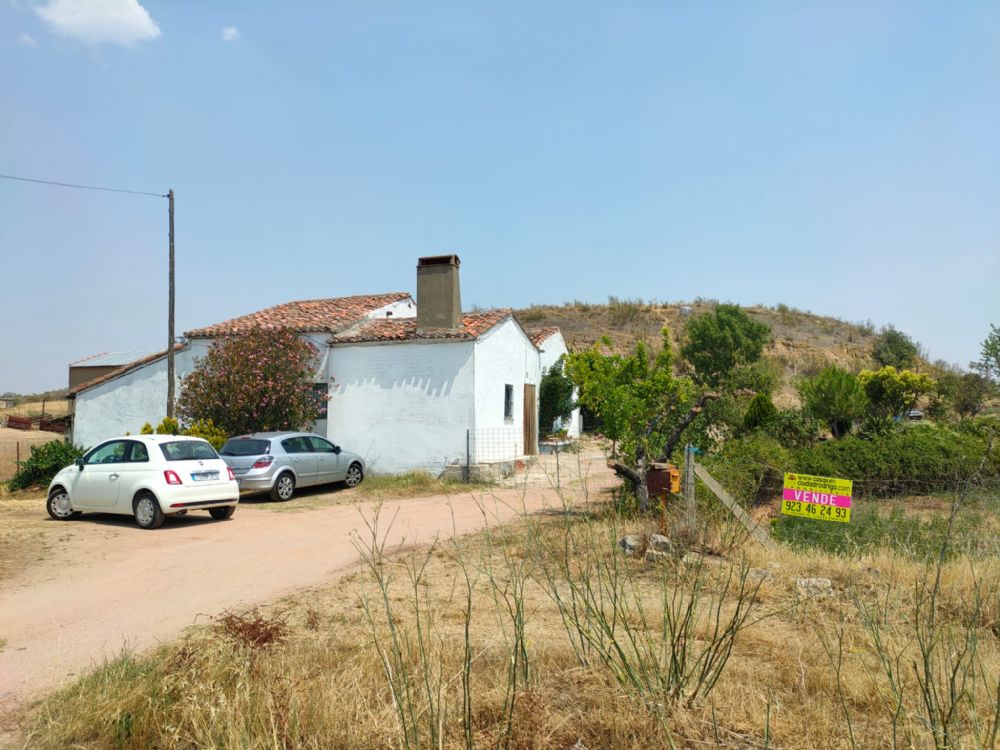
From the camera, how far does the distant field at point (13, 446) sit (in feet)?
Result: 74.5

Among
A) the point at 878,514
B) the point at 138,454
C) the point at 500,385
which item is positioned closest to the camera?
the point at 878,514

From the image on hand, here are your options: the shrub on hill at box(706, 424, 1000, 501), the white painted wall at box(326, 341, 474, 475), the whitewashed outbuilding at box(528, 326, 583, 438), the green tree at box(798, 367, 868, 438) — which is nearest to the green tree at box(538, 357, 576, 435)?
the whitewashed outbuilding at box(528, 326, 583, 438)

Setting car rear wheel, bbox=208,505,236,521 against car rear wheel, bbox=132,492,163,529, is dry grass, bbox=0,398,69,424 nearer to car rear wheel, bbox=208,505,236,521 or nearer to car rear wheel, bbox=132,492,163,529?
car rear wheel, bbox=208,505,236,521

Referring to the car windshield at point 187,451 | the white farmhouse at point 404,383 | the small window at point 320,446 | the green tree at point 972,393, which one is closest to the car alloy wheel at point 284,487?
the small window at point 320,446

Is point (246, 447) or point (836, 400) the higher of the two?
point (836, 400)

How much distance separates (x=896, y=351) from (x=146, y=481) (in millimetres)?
44500

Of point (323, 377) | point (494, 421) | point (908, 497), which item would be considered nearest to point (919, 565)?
point (908, 497)

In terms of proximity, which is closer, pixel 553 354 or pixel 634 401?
pixel 634 401

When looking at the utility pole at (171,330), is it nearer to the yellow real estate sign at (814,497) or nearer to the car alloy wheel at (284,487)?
the car alloy wheel at (284,487)

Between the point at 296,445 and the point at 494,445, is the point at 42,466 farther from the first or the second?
the point at 494,445

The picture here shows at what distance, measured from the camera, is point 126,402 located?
72.1ft

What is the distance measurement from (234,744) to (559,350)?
84.4ft

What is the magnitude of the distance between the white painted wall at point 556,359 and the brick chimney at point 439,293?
A: 6.90m

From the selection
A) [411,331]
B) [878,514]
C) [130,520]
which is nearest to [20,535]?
[130,520]
